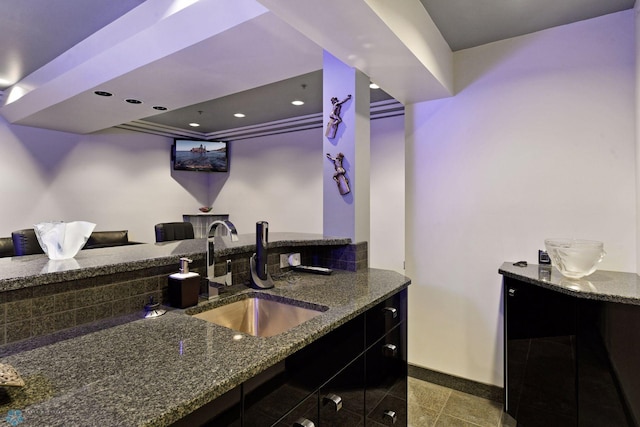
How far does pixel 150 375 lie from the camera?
78cm

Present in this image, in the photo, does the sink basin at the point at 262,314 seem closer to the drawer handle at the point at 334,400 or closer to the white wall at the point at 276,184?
the drawer handle at the point at 334,400

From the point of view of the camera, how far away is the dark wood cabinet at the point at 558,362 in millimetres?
1528

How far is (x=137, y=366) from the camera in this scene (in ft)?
2.71

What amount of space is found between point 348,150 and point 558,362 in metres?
1.63

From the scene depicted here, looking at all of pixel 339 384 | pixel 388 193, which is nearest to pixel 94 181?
pixel 388 193

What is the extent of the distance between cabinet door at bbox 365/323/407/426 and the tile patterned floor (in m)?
0.56

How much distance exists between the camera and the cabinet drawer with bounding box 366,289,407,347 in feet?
4.81

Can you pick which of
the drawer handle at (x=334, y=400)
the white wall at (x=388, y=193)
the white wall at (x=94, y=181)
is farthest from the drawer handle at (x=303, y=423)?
the white wall at (x=94, y=181)

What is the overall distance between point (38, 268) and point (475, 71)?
108 inches

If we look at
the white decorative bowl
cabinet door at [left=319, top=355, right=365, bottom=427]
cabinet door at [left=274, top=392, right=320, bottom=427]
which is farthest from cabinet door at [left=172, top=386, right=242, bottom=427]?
the white decorative bowl

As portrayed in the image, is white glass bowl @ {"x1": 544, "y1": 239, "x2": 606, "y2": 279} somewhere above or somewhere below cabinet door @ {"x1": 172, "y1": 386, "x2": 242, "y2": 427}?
above

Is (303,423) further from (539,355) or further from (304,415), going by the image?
(539,355)

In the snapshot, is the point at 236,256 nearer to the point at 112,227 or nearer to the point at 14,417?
the point at 14,417

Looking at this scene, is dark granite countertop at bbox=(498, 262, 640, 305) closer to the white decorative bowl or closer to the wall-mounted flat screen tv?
the white decorative bowl
